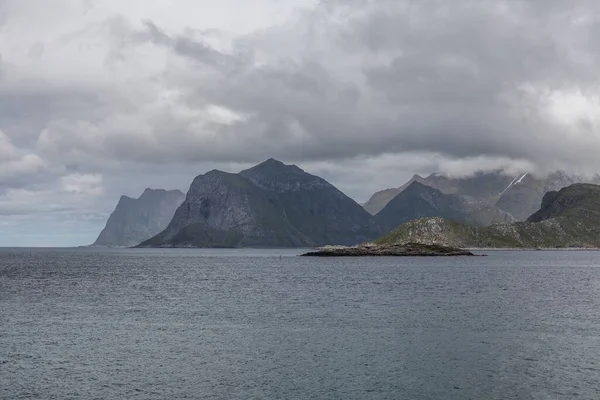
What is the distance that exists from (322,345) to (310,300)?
50064 mm

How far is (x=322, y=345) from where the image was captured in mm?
67562

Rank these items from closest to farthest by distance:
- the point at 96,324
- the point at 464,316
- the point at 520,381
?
the point at 520,381, the point at 96,324, the point at 464,316

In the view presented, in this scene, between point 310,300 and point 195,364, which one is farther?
point 310,300

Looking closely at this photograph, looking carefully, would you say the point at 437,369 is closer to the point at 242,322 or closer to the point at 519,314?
the point at 242,322

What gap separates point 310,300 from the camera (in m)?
118

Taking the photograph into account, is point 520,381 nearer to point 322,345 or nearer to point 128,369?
point 322,345

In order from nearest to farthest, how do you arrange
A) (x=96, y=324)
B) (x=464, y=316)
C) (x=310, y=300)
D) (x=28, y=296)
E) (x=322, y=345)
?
1. (x=322, y=345)
2. (x=96, y=324)
3. (x=464, y=316)
4. (x=310, y=300)
5. (x=28, y=296)

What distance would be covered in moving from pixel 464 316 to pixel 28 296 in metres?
94.3

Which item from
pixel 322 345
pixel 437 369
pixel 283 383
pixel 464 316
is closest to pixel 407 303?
pixel 464 316

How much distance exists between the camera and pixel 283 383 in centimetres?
5088

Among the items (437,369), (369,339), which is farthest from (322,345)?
(437,369)

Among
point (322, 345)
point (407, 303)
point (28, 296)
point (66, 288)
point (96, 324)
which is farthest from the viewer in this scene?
point (66, 288)

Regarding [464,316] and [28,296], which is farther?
[28,296]

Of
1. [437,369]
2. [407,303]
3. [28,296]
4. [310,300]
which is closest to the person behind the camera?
[437,369]
